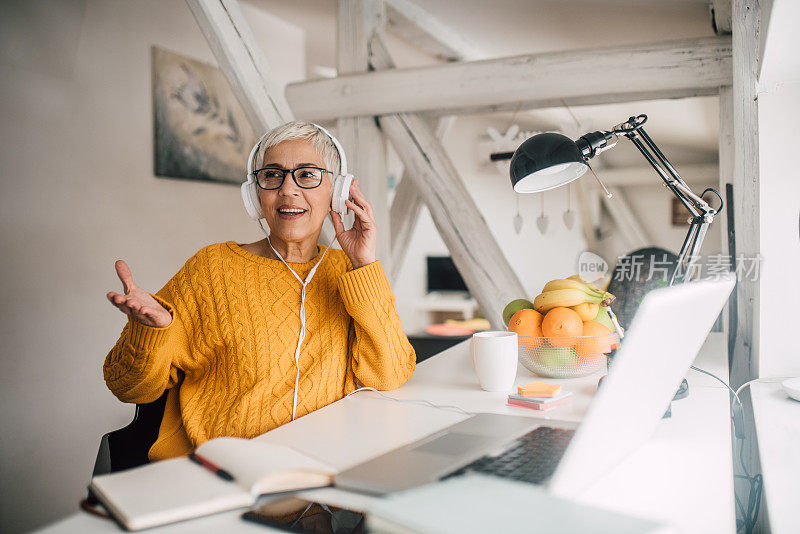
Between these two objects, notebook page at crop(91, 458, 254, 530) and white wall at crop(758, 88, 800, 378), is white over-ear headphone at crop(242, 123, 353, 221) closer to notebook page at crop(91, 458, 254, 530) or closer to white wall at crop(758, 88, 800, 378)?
notebook page at crop(91, 458, 254, 530)

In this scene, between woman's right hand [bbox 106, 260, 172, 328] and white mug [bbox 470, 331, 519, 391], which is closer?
woman's right hand [bbox 106, 260, 172, 328]

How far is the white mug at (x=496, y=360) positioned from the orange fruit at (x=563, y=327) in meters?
0.11

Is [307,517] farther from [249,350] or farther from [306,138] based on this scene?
[306,138]

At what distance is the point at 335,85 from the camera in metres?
2.66

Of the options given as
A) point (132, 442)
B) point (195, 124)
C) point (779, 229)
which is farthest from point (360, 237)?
point (195, 124)

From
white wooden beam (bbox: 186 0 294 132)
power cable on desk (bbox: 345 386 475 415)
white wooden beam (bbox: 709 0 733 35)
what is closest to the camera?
power cable on desk (bbox: 345 386 475 415)

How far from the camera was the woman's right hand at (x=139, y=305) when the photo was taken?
123 cm

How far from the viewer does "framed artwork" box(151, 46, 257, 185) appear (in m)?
2.86

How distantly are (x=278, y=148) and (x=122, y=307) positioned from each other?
59cm

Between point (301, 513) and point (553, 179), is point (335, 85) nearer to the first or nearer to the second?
point (553, 179)

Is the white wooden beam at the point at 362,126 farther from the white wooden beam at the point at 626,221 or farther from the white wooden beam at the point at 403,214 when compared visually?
the white wooden beam at the point at 626,221

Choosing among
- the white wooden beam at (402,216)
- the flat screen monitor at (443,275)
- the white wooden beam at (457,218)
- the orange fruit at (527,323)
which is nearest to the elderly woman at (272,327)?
the orange fruit at (527,323)

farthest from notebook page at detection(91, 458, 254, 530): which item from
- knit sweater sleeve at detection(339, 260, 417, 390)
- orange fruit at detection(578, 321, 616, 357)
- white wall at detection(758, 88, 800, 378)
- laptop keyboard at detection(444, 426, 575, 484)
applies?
white wall at detection(758, 88, 800, 378)

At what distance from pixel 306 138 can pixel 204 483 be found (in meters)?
1.02
